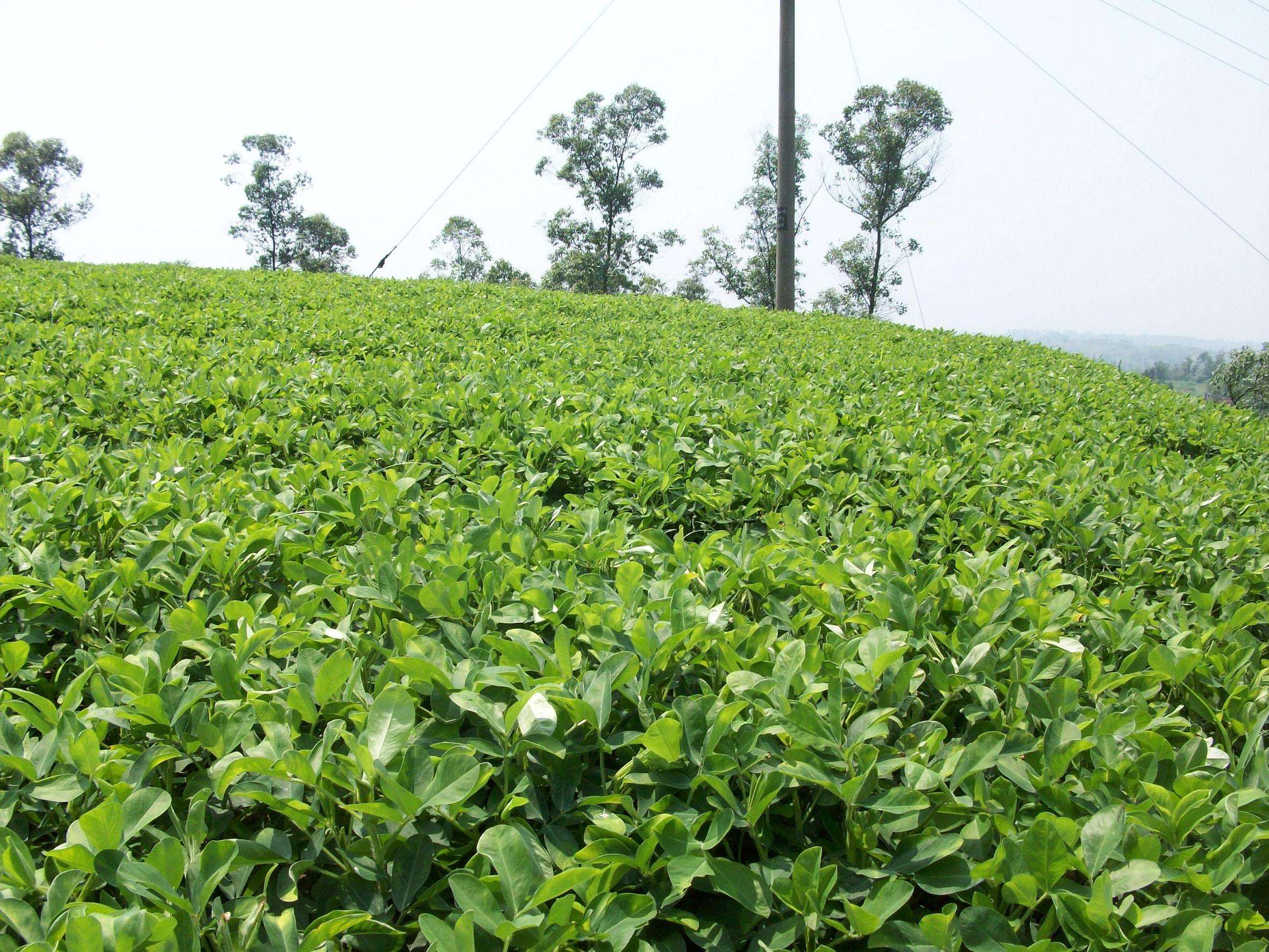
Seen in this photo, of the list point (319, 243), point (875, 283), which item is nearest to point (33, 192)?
point (319, 243)

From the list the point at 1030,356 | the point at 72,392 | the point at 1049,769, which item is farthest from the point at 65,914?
the point at 1030,356

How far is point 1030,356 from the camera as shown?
23.6 feet

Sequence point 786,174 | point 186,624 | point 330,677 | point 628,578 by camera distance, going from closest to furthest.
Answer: point 330,677 < point 186,624 < point 628,578 < point 786,174

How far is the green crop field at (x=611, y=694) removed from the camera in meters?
1.03

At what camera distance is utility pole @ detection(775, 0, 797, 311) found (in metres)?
12.5

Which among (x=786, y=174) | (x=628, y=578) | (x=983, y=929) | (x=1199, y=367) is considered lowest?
(x=983, y=929)

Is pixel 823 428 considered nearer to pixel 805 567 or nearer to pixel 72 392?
pixel 805 567

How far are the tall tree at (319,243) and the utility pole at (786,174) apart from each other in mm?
44001

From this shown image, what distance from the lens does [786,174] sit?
1289 centimetres

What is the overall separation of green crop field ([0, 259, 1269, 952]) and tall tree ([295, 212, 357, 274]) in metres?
53.3

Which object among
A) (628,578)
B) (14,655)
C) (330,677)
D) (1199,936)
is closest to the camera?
(1199,936)

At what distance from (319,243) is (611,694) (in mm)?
56507

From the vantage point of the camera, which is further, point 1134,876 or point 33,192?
point 33,192

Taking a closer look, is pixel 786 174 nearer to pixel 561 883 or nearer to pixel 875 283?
pixel 561 883
